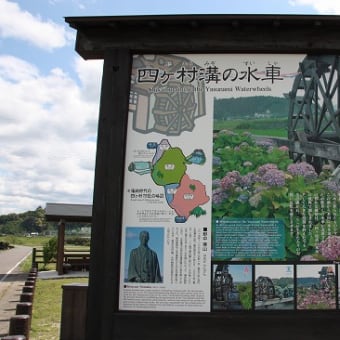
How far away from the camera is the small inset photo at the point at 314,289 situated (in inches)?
200

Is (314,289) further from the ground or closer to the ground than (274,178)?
closer to the ground

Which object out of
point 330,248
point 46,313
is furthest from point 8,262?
point 330,248

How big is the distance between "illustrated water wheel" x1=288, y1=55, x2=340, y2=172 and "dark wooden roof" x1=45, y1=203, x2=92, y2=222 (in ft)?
56.6

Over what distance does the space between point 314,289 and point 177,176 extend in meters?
2.10

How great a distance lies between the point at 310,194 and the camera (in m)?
5.23

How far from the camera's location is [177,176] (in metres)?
5.30

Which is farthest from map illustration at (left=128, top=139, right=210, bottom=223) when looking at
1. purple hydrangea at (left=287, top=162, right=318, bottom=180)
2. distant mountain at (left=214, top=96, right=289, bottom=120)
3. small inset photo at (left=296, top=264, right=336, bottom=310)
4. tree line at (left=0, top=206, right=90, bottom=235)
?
tree line at (left=0, top=206, right=90, bottom=235)

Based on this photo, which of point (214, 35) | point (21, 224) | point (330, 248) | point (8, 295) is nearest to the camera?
point (330, 248)

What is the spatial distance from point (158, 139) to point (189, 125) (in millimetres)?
426

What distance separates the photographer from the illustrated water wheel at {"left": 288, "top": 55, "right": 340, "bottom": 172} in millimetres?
5316

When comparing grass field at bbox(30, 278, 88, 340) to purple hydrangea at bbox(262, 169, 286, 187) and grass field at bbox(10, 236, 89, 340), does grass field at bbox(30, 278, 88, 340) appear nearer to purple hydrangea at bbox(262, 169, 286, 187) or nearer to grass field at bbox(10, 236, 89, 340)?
grass field at bbox(10, 236, 89, 340)

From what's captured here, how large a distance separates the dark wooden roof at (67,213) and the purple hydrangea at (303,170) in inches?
678

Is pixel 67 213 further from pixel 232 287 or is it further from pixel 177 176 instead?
pixel 232 287

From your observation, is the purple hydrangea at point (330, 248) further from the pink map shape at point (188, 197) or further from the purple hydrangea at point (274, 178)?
the pink map shape at point (188, 197)
